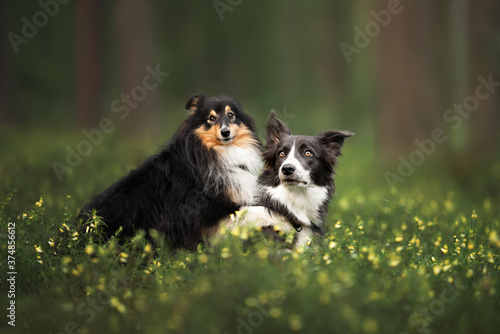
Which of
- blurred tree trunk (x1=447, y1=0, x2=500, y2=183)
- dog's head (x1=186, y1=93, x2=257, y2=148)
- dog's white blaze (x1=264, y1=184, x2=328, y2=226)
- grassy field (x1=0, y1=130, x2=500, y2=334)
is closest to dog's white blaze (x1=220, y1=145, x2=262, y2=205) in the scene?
dog's head (x1=186, y1=93, x2=257, y2=148)

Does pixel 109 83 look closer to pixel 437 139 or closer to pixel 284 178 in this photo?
pixel 437 139

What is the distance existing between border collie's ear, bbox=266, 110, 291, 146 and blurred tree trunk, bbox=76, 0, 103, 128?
1384cm

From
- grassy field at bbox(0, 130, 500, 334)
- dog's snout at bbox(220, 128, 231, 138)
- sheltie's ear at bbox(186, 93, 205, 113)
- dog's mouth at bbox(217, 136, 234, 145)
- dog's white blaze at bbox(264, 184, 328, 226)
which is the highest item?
sheltie's ear at bbox(186, 93, 205, 113)

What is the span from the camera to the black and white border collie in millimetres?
4918

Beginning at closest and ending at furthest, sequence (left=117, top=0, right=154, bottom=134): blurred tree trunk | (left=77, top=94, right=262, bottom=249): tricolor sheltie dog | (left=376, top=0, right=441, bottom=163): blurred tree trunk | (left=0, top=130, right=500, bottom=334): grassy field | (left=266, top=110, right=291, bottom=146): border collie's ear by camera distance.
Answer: (left=0, top=130, right=500, bottom=334): grassy field < (left=77, top=94, right=262, bottom=249): tricolor sheltie dog < (left=266, top=110, right=291, bottom=146): border collie's ear < (left=376, top=0, right=441, bottom=163): blurred tree trunk < (left=117, top=0, right=154, bottom=134): blurred tree trunk

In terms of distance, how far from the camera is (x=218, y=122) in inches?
209

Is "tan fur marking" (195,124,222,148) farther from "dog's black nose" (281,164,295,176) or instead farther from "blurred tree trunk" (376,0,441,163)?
"blurred tree trunk" (376,0,441,163)

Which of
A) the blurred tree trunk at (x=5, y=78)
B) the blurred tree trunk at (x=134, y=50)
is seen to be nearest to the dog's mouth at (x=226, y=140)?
the blurred tree trunk at (x=134, y=50)

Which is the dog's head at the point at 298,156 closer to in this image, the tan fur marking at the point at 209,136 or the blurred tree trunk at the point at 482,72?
the tan fur marking at the point at 209,136

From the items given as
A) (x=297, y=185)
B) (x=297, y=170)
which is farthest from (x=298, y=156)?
(x=297, y=185)

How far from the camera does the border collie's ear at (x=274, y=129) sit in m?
5.35

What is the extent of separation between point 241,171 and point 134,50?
11668 millimetres

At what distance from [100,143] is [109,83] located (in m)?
20.6

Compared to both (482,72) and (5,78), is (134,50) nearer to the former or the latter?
(5,78)
